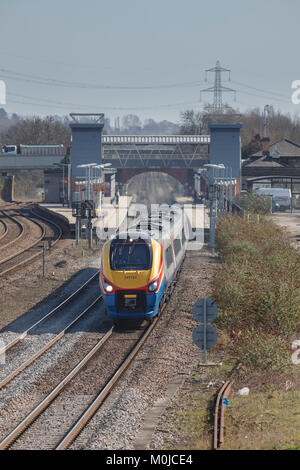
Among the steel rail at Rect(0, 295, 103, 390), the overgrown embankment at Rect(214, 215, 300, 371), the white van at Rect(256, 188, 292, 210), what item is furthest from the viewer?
the white van at Rect(256, 188, 292, 210)

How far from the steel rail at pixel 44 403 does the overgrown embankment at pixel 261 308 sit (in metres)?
3.74

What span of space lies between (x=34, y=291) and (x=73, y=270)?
5.29 metres

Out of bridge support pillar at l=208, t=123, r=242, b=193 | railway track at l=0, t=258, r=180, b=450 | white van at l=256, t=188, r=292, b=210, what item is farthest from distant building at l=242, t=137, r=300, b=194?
railway track at l=0, t=258, r=180, b=450

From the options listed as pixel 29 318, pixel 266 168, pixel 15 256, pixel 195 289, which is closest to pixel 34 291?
pixel 29 318

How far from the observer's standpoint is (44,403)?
13984 millimetres

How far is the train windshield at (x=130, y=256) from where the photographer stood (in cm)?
2011

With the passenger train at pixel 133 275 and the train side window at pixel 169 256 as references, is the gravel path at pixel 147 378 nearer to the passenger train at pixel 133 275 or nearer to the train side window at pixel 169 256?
the passenger train at pixel 133 275

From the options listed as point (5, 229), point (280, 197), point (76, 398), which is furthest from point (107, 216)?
point (76, 398)

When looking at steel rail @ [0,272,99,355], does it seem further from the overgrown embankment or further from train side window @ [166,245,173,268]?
the overgrown embankment

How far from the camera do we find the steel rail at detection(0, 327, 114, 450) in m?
12.1

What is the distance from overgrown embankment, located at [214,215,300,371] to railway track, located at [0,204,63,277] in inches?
485

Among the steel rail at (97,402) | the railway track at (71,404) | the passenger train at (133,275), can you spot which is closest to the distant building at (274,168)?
the passenger train at (133,275)

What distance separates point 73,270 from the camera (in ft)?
104

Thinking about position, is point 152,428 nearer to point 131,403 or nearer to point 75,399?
point 131,403
